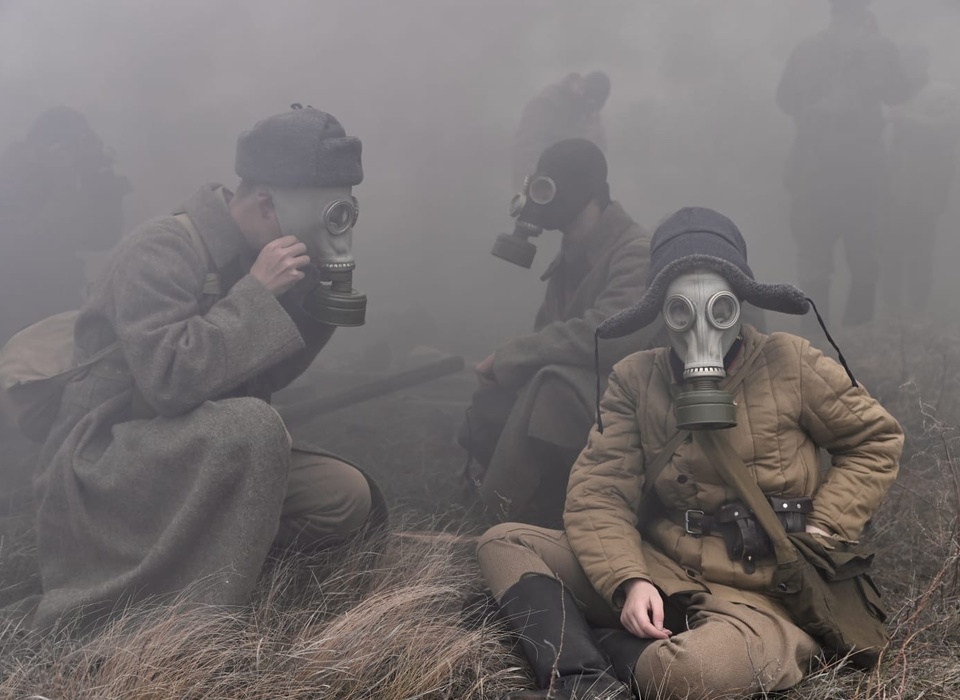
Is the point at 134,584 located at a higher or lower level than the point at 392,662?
lower

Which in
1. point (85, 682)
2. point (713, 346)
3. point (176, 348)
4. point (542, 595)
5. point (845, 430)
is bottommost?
point (85, 682)

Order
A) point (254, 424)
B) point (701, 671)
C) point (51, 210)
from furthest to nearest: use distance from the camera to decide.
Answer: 1. point (51, 210)
2. point (254, 424)
3. point (701, 671)

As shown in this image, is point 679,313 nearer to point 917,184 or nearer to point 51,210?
point 917,184

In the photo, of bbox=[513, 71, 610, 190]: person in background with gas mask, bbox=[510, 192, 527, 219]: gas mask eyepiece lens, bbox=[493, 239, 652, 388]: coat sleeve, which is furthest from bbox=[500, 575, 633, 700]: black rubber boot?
bbox=[513, 71, 610, 190]: person in background with gas mask

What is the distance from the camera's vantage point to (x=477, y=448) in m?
3.91

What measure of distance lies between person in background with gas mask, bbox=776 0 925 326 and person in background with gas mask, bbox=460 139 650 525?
94cm

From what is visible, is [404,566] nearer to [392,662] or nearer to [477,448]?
[392,662]

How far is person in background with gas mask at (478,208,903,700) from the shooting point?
2.07m

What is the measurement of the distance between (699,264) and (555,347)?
4.36ft

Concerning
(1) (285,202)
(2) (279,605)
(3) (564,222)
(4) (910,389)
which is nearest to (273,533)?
(2) (279,605)

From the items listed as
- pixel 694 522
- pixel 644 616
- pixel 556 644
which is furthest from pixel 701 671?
pixel 694 522

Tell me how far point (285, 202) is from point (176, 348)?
625mm

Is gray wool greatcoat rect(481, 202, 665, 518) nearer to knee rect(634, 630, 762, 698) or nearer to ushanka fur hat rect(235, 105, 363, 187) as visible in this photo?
ushanka fur hat rect(235, 105, 363, 187)

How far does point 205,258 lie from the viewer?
2.89 metres
